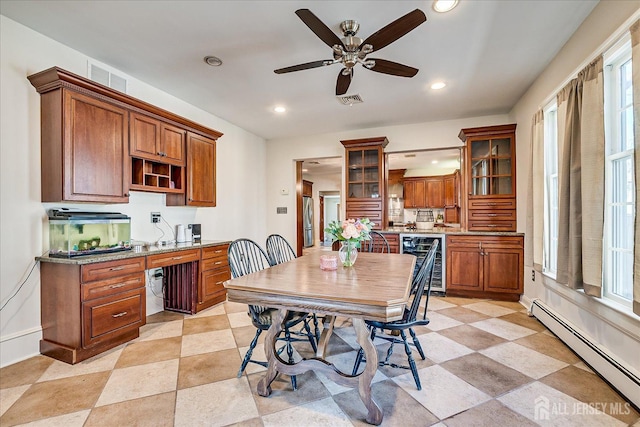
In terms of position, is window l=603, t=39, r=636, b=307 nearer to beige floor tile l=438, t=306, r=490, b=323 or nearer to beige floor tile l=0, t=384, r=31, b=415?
beige floor tile l=438, t=306, r=490, b=323

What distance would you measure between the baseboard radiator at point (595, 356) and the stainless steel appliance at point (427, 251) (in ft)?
4.32

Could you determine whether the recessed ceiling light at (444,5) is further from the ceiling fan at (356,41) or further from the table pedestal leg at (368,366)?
the table pedestal leg at (368,366)

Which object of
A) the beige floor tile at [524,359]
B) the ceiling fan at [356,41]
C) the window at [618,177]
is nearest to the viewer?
the ceiling fan at [356,41]

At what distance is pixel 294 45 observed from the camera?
8.48ft

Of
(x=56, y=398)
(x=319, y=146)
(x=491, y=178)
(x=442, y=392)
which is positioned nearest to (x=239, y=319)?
(x=56, y=398)

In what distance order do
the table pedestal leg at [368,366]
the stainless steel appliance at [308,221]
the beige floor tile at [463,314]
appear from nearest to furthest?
the table pedestal leg at [368,366]
the beige floor tile at [463,314]
the stainless steel appliance at [308,221]

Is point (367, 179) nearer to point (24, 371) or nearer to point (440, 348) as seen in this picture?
point (440, 348)

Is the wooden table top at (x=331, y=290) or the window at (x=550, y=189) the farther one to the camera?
the window at (x=550, y=189)

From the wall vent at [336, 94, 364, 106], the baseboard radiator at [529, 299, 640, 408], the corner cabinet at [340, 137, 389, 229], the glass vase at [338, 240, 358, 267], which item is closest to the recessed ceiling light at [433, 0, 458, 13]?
the wall vent at [336, 94, 364, 106]

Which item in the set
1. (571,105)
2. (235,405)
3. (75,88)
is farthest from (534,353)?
(75,88)

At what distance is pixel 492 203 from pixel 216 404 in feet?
13.5

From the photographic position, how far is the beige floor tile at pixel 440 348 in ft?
7.63

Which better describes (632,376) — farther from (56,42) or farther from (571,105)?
(56,42)

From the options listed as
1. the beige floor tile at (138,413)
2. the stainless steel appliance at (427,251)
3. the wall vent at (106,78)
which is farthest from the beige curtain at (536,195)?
the wall vent at (106,78)
